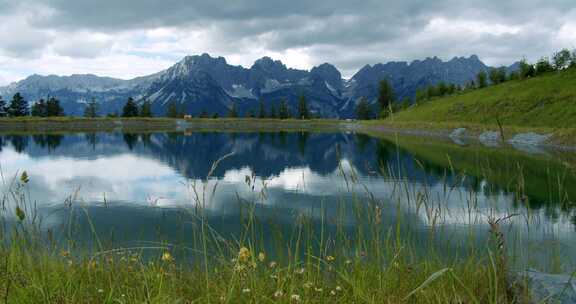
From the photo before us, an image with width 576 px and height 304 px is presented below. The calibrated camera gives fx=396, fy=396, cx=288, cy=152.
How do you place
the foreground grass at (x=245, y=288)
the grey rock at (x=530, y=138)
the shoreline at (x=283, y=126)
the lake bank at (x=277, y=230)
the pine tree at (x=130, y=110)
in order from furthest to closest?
the pine tree at (x=130, y=110), the shoreline at (x=283, y=126), the grey rock at (x=530, y=138), the lake bank at (x=277, y=230), the foreground grass at (x=245, y=288)

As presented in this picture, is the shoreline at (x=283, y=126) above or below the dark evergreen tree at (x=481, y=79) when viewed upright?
below

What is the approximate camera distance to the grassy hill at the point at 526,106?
5697cm

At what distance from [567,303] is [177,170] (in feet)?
101

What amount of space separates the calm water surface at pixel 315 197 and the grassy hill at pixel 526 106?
27.5 m

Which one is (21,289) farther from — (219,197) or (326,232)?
(219,197)

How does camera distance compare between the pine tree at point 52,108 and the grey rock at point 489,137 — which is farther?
the pine tree at point 52,108

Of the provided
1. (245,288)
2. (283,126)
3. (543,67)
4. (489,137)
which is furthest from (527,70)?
(245,288)

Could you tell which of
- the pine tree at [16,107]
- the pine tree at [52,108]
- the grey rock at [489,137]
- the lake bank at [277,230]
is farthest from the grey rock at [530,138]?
the pine tree at [52,108]

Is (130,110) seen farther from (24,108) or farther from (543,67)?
(543,67)

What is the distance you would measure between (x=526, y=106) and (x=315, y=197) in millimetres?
62654

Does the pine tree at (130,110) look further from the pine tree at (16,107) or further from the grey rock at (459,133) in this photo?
the grey rock at (459,133)

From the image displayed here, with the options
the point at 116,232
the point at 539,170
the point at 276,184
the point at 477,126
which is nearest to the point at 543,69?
the point at 477,126

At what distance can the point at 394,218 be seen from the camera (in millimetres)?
14336

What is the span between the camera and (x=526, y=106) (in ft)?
221
